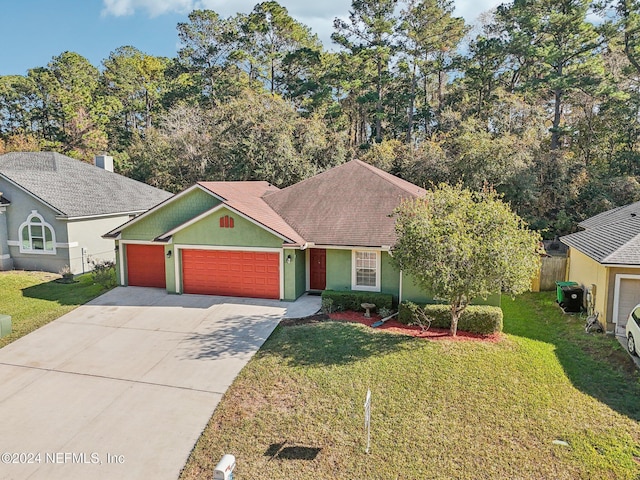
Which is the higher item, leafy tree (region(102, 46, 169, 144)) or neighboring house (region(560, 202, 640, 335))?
leafy tree (region(102, 46, 169, 144))

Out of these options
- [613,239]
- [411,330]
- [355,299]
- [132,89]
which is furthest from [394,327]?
[132,89]

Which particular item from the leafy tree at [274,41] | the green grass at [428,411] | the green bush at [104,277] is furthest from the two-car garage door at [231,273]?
the leafy tree at [274,41]

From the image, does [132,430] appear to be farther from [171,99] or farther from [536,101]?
[171,99]

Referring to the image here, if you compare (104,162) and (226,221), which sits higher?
(104,162)

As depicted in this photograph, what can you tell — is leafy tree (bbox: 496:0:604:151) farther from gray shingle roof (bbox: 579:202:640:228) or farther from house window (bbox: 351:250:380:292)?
house window (bbox: 351:250:380:292)

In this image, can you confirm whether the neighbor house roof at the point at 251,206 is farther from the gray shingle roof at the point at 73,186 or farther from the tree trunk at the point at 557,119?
the tree trunk at the point at 557,119

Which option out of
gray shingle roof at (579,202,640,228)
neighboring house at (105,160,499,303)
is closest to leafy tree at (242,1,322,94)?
neighboring house at (105,160,499,303)

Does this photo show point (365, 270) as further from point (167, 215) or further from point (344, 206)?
point (167, 215)
